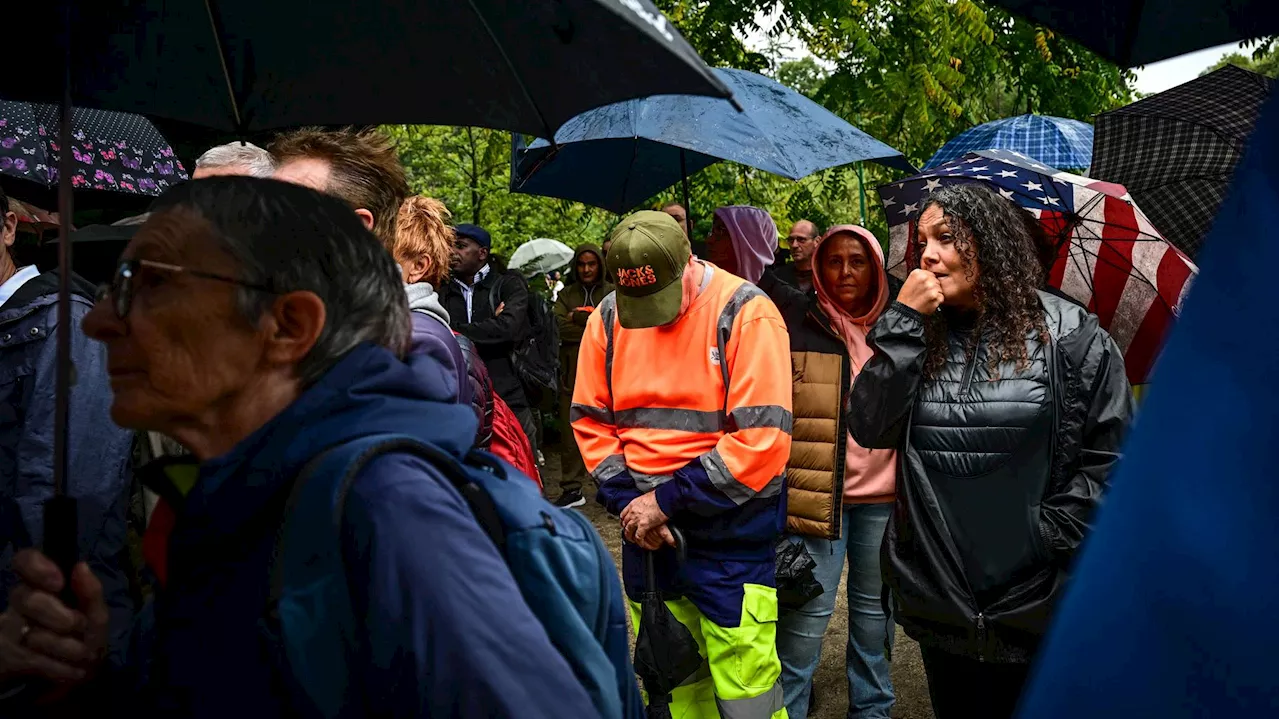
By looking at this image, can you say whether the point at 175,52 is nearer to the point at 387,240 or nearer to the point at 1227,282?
the point at 387,240

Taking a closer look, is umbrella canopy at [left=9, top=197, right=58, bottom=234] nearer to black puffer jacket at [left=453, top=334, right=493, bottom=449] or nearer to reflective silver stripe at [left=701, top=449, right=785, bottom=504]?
black puffer jacket at [left=453, top=334, right=493, bottom=449]

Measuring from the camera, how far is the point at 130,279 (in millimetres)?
1553

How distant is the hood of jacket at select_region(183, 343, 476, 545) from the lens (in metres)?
1.33

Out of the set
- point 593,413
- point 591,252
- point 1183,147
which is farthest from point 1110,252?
point 591,252

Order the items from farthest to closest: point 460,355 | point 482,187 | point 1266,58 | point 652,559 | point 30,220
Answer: point 482,187 < point 1266,58 < point 30,220 < point 652,559 < point 460,355

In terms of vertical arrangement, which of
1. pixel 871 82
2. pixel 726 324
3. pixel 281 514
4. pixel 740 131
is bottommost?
pixel 726 324

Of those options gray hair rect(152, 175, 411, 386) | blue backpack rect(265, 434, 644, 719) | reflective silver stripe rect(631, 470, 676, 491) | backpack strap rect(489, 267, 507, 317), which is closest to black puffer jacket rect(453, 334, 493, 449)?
reflective silver stripe rect(631, 470, 676, 491)

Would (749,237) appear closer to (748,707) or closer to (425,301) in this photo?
(748,707)

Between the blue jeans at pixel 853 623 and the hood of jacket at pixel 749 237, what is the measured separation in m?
1.81

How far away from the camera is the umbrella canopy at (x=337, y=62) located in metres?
2.04

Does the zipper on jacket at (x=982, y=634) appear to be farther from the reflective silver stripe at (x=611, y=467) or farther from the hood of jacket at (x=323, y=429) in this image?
the hood of jacket at (x=323, y=429)

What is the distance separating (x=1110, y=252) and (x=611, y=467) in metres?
2.12

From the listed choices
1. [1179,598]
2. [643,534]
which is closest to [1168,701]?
[1179,598]

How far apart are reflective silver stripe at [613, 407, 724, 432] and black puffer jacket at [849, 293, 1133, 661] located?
0.78m
